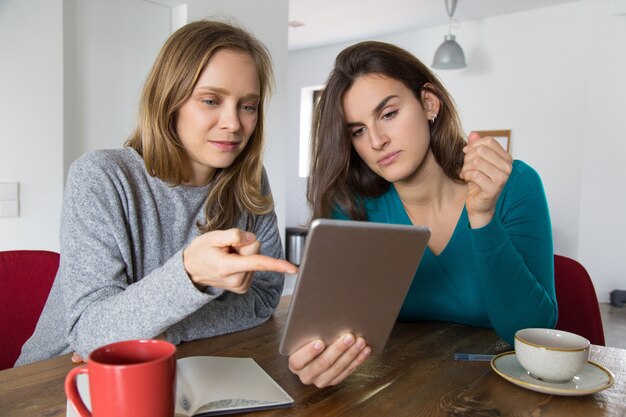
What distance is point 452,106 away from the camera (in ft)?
4.45

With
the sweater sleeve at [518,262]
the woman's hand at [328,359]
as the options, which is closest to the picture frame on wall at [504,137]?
the sweater sleeve at [518,262]

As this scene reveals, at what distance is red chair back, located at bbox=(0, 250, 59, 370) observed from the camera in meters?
1.12

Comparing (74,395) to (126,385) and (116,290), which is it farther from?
(116,290)

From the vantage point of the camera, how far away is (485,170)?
0.91 metres

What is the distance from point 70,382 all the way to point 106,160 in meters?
0.62

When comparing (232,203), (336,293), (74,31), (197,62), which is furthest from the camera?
(74,31)

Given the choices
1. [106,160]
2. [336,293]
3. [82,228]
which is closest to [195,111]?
[106,160]

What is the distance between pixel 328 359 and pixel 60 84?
6.50 feet

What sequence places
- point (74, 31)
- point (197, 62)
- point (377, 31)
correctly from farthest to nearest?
point (377, 31)
point (74, 31)
point (197, 62)

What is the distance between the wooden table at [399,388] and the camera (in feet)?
2.17

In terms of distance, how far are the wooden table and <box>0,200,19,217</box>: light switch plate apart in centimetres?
148

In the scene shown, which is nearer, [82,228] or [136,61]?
[82,228]

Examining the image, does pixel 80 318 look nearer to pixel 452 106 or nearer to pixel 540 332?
pixel 540 332

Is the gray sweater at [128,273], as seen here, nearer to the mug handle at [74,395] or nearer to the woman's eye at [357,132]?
the mug handle at [74,395]
